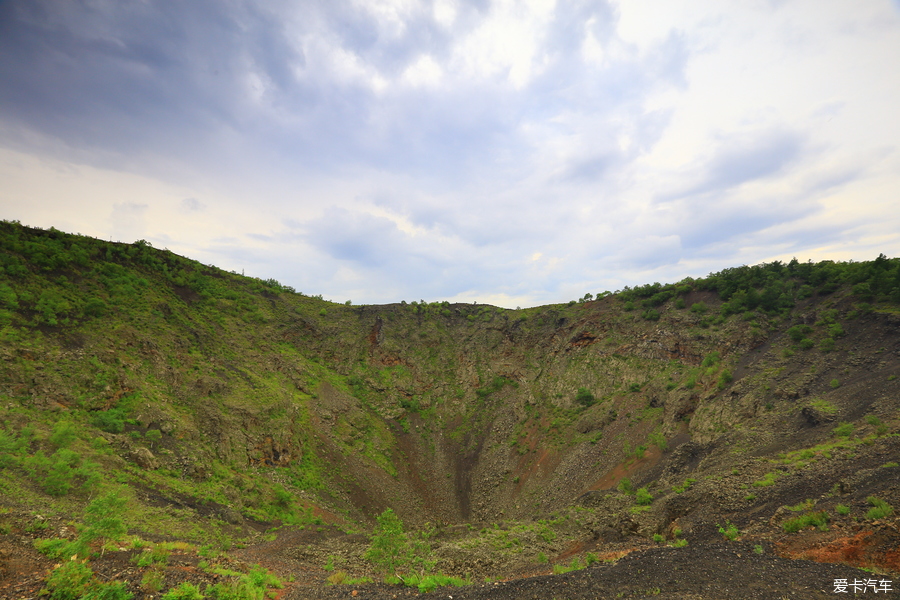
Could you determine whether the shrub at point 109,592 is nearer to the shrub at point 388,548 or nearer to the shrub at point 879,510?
the shrub at point 388,548

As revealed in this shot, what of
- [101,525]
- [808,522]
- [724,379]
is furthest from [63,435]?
[724,379]

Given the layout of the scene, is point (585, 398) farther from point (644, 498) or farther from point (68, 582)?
point (68, 582)

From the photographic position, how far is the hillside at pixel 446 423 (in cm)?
1573

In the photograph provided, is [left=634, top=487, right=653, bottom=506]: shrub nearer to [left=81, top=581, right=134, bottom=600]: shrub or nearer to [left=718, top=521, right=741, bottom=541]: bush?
[left=718, top=521, right=741, bottom=541]: bush

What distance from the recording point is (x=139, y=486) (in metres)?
21.6

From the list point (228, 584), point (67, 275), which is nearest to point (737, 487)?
point (228, 584)

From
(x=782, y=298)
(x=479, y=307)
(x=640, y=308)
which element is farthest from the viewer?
(x=479, y=307)

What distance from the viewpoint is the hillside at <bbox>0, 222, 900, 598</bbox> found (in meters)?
15.7

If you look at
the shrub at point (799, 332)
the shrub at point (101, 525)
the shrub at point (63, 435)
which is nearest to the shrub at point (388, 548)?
the shrub at point (101, 525)

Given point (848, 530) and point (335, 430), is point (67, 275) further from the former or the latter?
point (848, 530)

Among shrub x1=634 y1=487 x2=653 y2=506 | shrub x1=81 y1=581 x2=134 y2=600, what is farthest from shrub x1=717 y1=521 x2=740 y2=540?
shrub x1=81 y1=581 x2=134 y2=600

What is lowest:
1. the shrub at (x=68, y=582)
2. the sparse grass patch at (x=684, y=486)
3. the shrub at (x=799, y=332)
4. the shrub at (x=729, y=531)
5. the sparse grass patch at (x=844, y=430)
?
the sparse grass patch at (x=684, y=486)

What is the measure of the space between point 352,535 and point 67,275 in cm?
3572

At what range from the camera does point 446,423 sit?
157 feet
